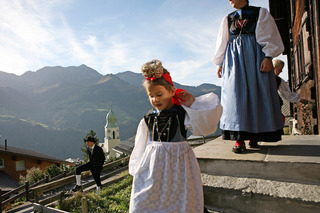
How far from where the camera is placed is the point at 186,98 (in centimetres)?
205

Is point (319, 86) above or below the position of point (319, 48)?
below

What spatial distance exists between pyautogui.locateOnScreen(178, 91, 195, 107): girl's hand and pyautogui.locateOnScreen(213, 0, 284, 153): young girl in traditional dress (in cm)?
95

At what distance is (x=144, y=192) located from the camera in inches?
75.8

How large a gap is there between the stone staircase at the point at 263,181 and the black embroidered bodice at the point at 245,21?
5.35 feet

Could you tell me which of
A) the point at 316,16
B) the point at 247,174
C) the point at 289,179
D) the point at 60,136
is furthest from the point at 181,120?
Answer: the point at 60,136

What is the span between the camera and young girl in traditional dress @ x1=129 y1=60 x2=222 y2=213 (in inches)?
75.1

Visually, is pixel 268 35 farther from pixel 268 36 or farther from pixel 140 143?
pixel 140 143

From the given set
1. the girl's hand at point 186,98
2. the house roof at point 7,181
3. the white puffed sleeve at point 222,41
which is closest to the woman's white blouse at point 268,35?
the white puffed sleeve at point 222,41

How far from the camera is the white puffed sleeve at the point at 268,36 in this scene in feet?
8.79

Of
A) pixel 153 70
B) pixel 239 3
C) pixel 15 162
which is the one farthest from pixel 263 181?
pixel 15 162

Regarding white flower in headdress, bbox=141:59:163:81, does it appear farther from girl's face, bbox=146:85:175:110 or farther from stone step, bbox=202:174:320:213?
stone step, bbox=202:174:320:213

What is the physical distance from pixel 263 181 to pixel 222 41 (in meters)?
1.95

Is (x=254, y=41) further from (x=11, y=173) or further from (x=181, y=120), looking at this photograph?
(x=11, y=173)

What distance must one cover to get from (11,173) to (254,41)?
3687 centimetres
